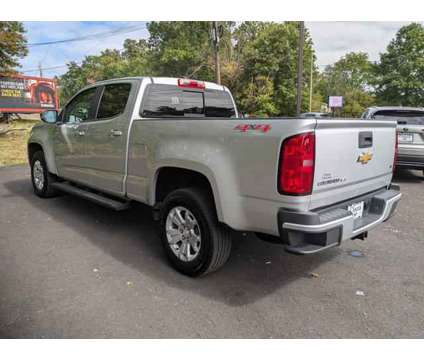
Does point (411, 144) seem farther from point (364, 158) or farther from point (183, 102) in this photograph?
point (183, 102)

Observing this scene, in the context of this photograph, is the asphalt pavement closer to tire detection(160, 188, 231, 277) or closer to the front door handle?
tire detection(160, 188, 231, 277)

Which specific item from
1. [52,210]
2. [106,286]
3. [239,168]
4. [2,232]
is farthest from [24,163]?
[239,168]

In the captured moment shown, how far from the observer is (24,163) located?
10.3m

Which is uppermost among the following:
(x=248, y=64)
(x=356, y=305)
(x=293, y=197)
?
(x=248, y=64)

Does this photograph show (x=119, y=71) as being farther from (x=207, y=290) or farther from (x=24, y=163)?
(x=207, y=290)

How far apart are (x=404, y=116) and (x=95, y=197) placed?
6967 millimetres

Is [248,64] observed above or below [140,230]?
above

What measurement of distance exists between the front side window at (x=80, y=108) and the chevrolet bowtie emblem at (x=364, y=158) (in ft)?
11.4

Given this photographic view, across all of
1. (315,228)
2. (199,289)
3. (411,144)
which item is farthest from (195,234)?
(411,144)

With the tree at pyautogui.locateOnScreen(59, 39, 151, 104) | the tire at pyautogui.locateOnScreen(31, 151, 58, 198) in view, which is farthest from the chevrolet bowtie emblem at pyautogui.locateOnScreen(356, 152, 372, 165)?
the tree at pyautogui.locateOnScreen(59, 39, 151, 104)

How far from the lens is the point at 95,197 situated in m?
4.48

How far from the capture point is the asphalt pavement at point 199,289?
253 centimetres

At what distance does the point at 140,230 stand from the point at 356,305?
2812 millimetres

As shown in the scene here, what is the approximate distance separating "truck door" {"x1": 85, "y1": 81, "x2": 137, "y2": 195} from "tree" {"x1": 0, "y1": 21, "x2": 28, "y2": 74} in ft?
41.7
